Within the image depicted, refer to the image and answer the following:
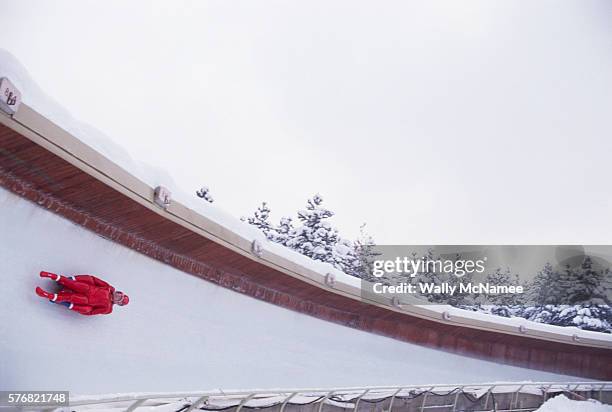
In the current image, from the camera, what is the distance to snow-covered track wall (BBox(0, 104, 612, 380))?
368cm

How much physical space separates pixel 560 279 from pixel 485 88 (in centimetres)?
11771

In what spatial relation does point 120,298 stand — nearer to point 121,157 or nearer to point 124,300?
point 124,300

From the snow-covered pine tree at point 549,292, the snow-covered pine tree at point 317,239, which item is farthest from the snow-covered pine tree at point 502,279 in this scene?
the snow-covered pine tree at point 317,239

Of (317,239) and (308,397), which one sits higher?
(317,239)

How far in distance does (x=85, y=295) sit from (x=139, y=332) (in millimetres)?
964

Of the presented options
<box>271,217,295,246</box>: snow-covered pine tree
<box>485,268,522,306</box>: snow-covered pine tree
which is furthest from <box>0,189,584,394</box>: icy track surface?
<box>485,268,522,306</box>: snow-covered pine tree

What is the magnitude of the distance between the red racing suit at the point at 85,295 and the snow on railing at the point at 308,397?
772 millimetres

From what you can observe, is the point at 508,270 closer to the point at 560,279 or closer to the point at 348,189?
the point at 560,279

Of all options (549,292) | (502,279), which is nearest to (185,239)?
(549,292)

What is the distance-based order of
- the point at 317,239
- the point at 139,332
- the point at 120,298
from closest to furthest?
the point at 120,298
the point at 139,332
the point at 317,239

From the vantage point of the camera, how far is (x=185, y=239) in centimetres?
531

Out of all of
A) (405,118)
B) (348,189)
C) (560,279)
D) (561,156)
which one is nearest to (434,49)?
(405,118)

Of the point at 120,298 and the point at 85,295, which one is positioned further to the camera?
the point at 120,298

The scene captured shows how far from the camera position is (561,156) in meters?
94.6
